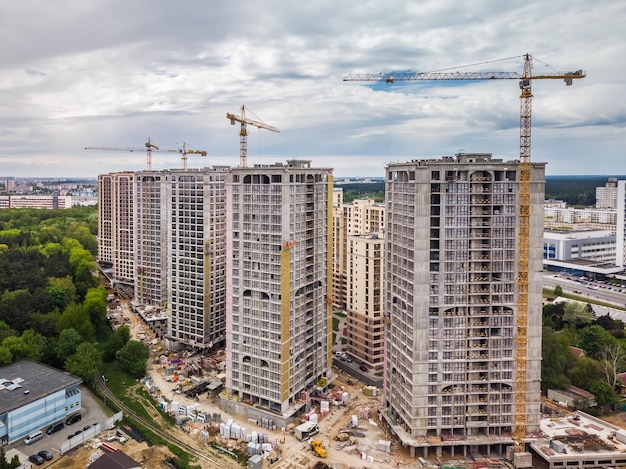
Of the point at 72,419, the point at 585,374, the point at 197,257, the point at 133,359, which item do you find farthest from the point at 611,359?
the point at 72,419

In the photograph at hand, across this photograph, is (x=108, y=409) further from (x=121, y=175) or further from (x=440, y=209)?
(x=121, y=175)

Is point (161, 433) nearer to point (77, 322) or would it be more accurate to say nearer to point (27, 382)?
point (27, 382)

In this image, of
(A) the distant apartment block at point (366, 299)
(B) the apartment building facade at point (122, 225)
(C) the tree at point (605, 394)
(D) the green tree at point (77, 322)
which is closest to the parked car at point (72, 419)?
(D) the green tree at point (77, 322)

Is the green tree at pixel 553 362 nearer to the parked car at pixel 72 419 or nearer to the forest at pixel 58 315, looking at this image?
the forest at pixel 58 315

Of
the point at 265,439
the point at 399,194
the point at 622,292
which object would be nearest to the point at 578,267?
the point at 622,292

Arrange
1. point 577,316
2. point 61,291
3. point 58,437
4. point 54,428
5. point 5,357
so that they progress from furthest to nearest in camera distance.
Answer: point 61,291
point 577,316
point 5,357
point 54,428
point 58,437

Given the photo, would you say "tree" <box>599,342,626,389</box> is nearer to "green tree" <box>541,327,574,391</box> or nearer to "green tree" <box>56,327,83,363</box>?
"green tree" <box>541,327,574,391</box>

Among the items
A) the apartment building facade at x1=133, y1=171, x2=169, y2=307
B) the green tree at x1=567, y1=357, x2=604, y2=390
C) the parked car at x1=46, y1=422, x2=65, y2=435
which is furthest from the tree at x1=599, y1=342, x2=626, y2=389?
the apartment building facade at x1=133, y1=171, x2=169, y2=307
